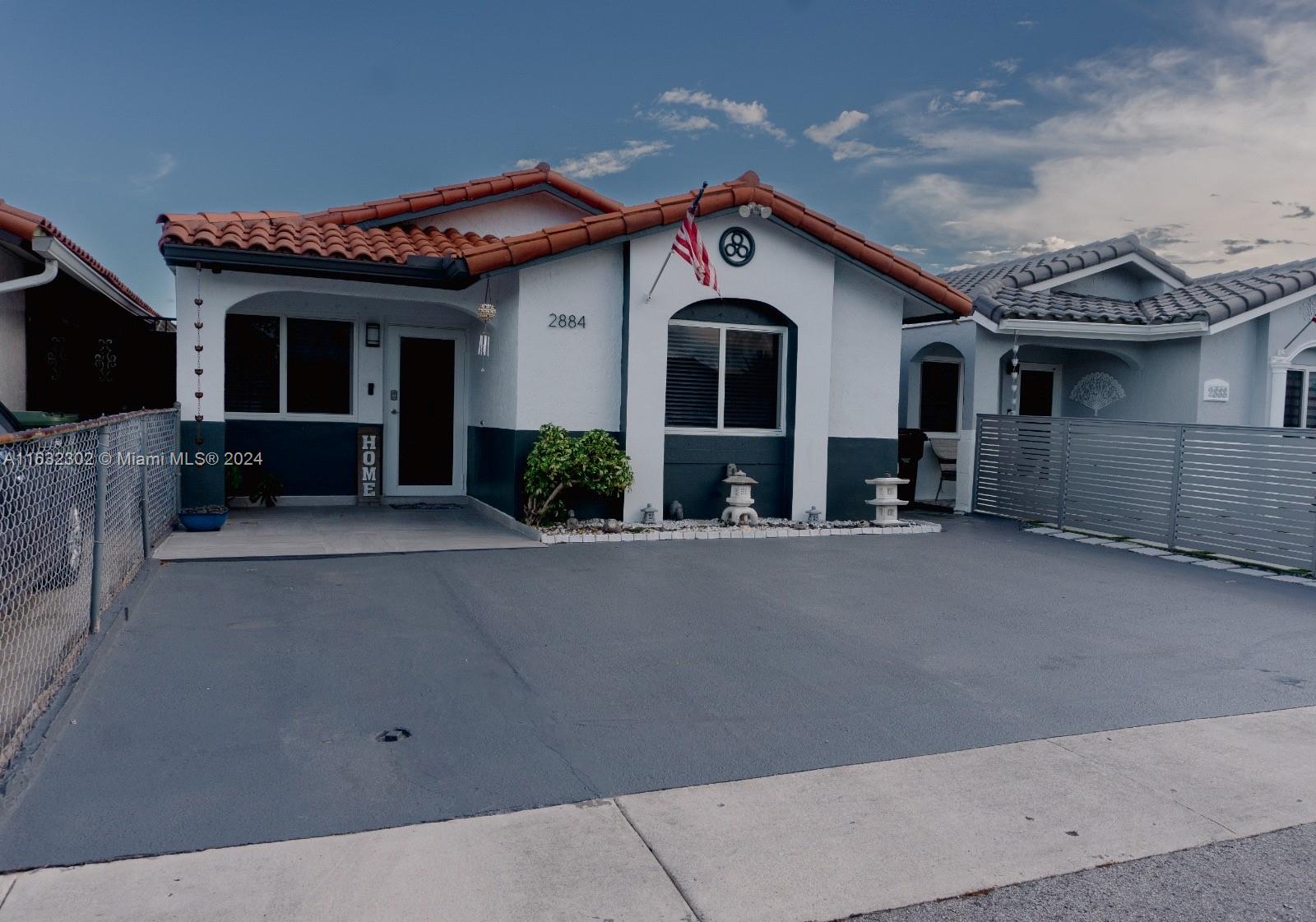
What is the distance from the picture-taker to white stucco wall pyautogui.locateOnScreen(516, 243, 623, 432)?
9688 mm

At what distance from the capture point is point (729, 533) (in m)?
9.90

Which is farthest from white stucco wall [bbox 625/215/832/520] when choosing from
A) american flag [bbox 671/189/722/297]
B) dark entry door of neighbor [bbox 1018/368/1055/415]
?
dark entry door of neighbor [bbox 1018/368/1055/415]

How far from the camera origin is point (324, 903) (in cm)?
269

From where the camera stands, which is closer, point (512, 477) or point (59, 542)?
point (59, 542)

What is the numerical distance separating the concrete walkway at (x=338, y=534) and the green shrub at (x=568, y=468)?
51 cm

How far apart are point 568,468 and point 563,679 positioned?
4.44 m

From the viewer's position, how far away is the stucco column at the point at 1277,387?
13422 mm

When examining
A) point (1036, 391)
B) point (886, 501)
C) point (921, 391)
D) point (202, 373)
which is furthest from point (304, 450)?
point (1036, 391)

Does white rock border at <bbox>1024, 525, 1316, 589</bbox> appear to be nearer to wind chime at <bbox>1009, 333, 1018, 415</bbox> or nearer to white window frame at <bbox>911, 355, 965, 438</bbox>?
wind chime at <bbox>1009, 333, 1018, 415</bbox>

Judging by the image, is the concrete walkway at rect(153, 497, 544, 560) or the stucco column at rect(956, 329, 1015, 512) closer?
the concrete walkway at rect(153, 497, 544, 560)

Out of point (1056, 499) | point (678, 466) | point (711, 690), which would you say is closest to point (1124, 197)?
point (1056, 499)

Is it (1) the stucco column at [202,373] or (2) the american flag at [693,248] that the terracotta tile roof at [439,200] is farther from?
(2) the american flag at [693,248]

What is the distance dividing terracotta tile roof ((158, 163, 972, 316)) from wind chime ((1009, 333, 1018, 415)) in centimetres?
194

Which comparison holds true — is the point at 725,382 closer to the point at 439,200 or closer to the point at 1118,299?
the point at 439,200
